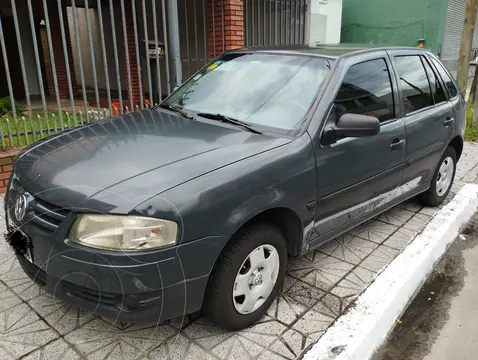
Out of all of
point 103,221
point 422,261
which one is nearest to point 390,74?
point 422,261

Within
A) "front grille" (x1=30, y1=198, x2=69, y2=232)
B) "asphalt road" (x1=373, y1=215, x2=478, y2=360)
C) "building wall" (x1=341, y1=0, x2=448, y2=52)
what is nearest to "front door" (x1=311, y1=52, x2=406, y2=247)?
"asphalt road" (x1=373, y1=215, x2=478, y2=360)

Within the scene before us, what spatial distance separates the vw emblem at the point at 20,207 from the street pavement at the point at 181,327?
740 mm

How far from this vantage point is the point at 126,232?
6.60 ft

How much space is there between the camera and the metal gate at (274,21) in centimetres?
849

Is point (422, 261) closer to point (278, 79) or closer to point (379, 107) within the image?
point (379, 107)

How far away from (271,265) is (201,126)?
1.07m

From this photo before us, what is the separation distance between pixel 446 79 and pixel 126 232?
3.98 m

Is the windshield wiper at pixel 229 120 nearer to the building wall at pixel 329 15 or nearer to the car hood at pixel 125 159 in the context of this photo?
the car hood at pixel 125 159

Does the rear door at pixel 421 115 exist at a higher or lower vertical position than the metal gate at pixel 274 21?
lower

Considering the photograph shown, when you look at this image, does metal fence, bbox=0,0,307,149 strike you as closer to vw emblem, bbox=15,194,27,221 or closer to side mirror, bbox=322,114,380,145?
vw emblem, bbox=15,194,27,221

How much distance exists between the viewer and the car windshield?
9.63ft

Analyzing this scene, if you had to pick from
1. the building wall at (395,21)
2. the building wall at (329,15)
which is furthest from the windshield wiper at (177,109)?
the building wall at (395,21)

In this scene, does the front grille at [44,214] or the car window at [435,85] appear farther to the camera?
the car window at [435,85]

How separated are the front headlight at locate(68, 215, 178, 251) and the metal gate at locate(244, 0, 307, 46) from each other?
22.2 feet
